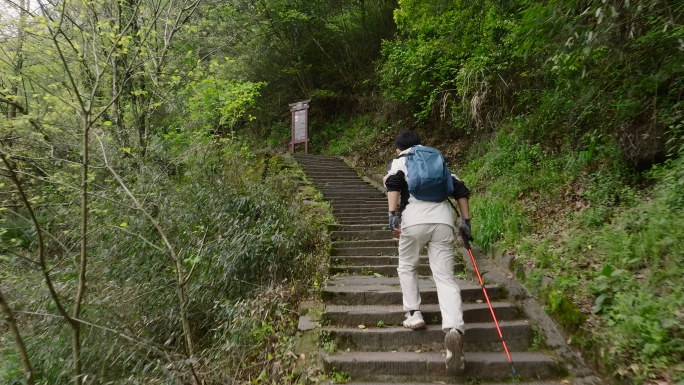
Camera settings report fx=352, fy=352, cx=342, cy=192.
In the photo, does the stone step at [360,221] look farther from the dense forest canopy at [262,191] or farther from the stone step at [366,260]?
the stone step at [366,260]

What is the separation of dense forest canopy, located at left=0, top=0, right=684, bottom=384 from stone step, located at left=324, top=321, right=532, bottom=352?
0.50 meters

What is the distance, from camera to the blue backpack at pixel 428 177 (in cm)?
324

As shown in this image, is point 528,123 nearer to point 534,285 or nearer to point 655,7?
point 655,7

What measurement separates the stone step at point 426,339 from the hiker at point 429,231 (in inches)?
5.3

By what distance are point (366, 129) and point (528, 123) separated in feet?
25.0

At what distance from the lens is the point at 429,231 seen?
126 inches

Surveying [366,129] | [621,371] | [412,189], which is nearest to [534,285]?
[621,371]

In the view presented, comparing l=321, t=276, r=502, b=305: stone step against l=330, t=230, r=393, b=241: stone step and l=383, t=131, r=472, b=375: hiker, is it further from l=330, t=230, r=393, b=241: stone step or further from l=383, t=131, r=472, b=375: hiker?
l=330, t=230, r=393, b=241: stone step

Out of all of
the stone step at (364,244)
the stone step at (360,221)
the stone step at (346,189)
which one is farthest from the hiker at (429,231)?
the stone step at (346,189)

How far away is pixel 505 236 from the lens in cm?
491

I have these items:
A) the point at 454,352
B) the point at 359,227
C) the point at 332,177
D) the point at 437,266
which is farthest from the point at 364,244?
the point at 332,177

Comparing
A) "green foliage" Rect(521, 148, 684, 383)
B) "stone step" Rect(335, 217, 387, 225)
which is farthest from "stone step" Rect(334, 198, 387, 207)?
"green foliage" Rect(521, 148, 684, 383)

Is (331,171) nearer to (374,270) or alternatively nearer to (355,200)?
(355,200)

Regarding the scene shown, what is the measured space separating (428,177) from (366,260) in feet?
8.09
